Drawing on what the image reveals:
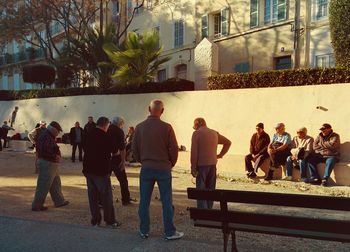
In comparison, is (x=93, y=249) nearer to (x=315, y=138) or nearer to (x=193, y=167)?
(x=193, y=167)

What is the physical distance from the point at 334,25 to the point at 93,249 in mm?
10251

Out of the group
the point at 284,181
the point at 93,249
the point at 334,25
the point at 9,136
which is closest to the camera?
the point at 93,249

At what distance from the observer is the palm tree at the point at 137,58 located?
1609 cm

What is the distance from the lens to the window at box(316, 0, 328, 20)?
17547 millimetres

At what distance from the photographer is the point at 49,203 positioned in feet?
27.5

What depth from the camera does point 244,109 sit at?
12984 mm

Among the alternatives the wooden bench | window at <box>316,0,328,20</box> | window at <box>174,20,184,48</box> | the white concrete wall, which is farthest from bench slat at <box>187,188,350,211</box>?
window at <box>174,20,184,48</box>

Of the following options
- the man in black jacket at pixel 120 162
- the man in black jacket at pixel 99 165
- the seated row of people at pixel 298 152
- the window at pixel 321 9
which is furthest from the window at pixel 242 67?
the man in black jacket at pixel 99 165

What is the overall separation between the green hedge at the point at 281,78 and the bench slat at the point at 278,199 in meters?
7.96

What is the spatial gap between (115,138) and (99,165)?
544 millimetres

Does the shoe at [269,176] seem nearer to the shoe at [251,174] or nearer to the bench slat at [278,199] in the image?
the shoe at [251,174]

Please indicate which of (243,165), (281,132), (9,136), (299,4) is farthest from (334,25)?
(9,136)

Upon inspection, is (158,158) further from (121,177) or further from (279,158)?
(279,158)

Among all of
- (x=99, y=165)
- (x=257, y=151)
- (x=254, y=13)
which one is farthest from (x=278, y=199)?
(x=254, y=13)
